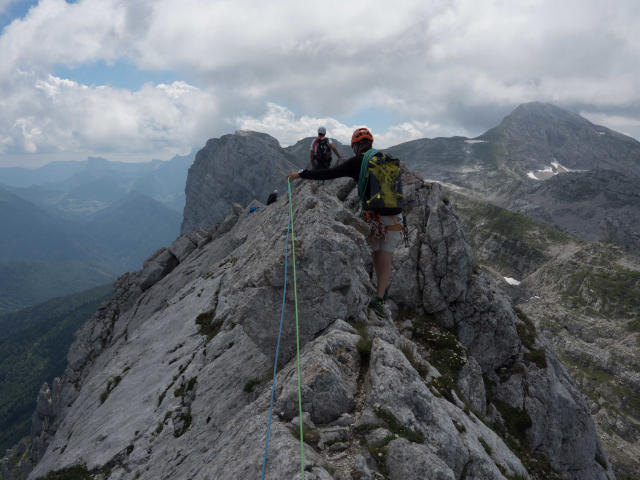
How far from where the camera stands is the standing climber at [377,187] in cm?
1126

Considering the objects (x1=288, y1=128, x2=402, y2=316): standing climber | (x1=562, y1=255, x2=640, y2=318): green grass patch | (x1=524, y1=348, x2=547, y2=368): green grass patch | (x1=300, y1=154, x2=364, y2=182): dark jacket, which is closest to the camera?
(x1=288, y1=128, x2=402, y2=316): standing climber

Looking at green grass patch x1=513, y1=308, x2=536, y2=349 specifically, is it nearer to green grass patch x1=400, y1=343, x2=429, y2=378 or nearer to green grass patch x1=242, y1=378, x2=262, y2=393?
green grass patch x1=400, y1=343, x2=429, y2=378

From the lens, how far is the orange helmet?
12414mm

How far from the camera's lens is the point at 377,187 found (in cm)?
1132

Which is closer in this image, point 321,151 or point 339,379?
point 339,379

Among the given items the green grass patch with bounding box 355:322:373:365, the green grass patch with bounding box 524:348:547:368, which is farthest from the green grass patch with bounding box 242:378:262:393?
the green grass patch with bounding box 524:348:547:368

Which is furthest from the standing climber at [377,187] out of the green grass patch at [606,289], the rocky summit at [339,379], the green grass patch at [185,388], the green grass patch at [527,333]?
the green grass patch at [606,289]

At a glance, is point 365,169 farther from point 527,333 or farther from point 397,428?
point 527,333

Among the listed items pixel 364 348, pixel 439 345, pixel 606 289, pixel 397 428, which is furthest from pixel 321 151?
pixel 606 289

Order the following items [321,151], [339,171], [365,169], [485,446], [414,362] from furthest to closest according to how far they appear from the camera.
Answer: [321,151] < [339,171] < [365,169] < [414,362] < [485,446]

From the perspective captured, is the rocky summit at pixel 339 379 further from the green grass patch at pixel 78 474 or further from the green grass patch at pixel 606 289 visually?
the green grass patch at pixel 606 289

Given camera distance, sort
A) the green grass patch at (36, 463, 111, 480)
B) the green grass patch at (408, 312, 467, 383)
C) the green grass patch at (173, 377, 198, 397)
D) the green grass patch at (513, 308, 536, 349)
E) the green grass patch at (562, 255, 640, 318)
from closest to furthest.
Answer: the green grass patch at (36, 463, 111, 480) < the green grass patch at (173, 377, 198, 397) < the green grass patch at (408, 312, 467, 383) < the green grass patch at (513, 308, 536, 349) < the green grass patch at (562, 255, 640, 318)

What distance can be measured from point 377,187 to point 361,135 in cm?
259

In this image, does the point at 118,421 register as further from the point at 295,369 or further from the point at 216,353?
the point at 295,369
